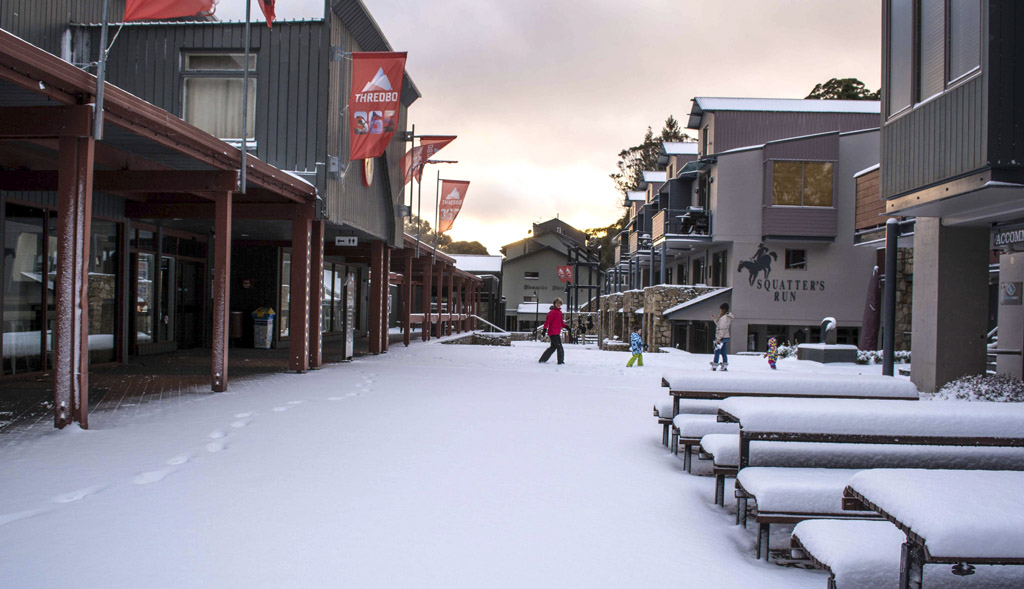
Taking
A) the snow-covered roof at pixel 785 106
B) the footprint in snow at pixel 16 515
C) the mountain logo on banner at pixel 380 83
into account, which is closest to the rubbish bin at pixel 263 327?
the mountain logo on banner at pixel 380 83

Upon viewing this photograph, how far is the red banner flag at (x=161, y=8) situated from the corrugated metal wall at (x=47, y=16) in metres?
5.29

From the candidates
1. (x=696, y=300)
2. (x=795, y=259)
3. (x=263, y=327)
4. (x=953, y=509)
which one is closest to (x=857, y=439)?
(x=953, y=509)

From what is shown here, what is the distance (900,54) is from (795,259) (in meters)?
15.8

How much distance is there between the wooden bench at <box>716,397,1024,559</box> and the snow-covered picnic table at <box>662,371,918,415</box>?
1403mm

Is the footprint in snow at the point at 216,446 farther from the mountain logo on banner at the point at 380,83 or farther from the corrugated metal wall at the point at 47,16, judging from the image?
the corrugated metal wall at the point at 47,16

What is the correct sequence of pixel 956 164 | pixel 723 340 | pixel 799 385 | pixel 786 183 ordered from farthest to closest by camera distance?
pixel 786 183 → pixel 723 340 → pixel 956 164 → pixel 799 385

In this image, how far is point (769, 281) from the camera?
26578mm

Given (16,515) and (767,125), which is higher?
(767,125)

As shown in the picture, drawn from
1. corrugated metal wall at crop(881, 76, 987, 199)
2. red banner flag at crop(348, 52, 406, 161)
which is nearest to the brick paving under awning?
red banner flag at crop(348, 52, 406, 161)

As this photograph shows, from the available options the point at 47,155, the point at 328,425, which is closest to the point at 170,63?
the point at 47,155

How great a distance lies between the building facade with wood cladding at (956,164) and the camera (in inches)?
358

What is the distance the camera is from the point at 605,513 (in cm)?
477

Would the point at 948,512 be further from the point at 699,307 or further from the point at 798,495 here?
the point at 699,307

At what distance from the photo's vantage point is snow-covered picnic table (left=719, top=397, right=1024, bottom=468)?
415 centimetres
